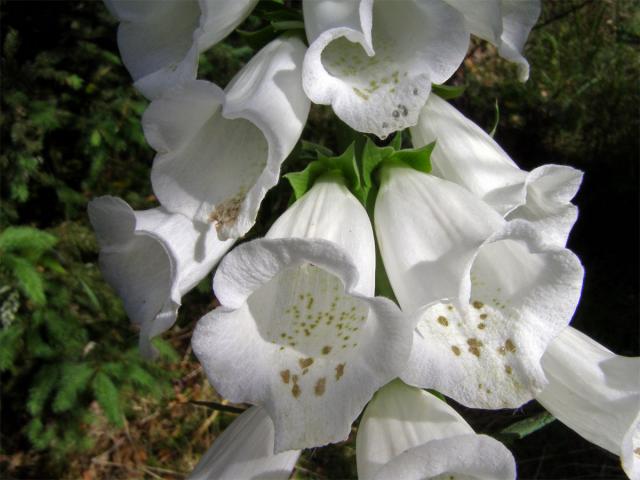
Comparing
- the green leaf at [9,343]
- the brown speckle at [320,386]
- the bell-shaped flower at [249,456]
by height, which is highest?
the brown speckle at [320,386]

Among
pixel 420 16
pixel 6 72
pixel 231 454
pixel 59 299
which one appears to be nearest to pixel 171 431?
pixel 59 299

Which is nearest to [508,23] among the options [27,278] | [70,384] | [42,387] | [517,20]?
[517,20]

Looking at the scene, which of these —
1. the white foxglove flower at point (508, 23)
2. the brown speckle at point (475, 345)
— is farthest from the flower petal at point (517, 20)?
the brown speckle at point (475, 345)

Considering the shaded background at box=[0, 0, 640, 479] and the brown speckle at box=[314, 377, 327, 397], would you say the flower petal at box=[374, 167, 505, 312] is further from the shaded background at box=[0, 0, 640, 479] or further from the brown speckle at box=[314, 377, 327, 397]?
the shaded background at box=[0, 0, 640, 479]

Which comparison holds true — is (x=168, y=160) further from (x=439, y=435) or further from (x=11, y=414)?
(x=11, y=414)

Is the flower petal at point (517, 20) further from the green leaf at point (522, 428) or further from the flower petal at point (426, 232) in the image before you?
the green leaf at point (522, 428)

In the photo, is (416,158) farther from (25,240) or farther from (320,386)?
(25,240)
